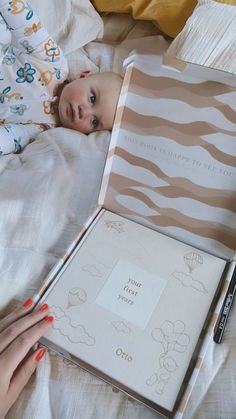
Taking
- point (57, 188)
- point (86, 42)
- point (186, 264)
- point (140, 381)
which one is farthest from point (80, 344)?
point (86, 42)

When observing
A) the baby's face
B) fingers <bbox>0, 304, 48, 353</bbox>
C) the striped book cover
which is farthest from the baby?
fingers <bbox>0, 304, 48, 353</bbox>

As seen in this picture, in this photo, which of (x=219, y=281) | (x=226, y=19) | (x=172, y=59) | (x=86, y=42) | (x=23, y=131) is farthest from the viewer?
(x=86, y=42)

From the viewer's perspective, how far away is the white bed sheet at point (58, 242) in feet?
1.59

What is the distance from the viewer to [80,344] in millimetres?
497

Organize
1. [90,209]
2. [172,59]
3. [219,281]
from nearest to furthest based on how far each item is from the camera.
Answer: [172,59] → [219,281] → [90,209]

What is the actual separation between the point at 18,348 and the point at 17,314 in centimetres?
6

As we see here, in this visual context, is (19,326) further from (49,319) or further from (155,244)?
(155,244)

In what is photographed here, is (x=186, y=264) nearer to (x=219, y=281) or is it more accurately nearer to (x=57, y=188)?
(x=219, y=281)

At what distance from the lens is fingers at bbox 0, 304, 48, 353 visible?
1.62 feet

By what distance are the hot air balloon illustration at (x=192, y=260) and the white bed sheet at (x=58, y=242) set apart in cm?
9

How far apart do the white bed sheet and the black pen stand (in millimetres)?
15

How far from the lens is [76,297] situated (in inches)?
21.2

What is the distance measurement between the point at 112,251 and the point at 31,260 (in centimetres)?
14

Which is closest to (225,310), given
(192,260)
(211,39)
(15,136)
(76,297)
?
(192,260)
